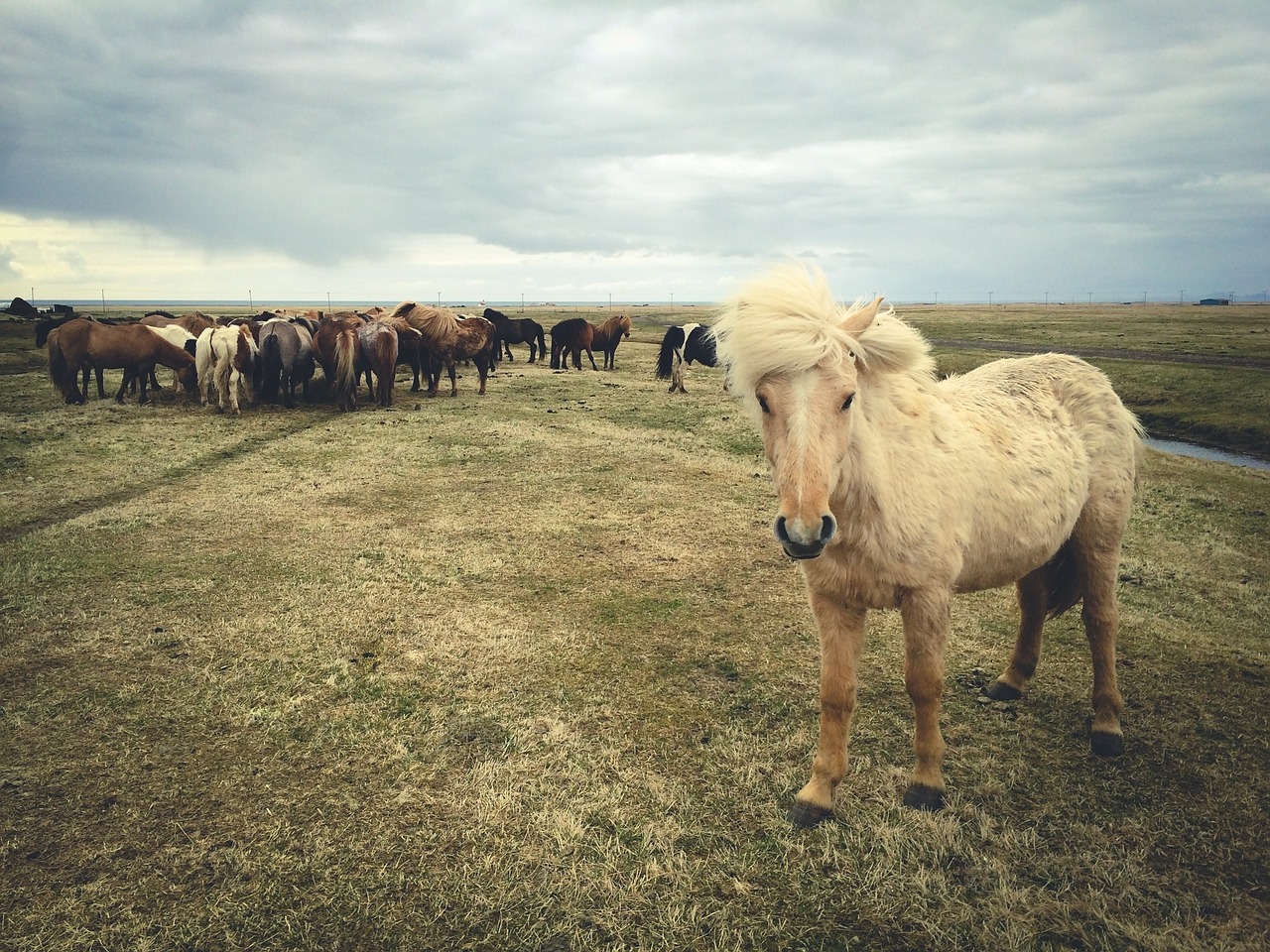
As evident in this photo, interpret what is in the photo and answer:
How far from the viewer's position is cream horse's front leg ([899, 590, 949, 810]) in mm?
3332

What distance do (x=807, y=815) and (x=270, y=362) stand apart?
1780 cm

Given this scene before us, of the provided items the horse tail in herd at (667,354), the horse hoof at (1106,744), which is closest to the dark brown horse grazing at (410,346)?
the horse tail in herd at (667,354)

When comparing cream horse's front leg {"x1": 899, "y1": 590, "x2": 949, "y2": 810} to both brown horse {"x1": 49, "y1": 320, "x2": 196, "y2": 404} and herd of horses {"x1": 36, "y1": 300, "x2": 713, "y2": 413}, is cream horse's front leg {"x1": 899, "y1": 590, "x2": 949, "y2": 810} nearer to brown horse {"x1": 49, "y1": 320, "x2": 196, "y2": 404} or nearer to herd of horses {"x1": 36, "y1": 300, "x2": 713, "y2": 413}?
herd of horses {"x1": 36, "y1": 300, "x2": 713, "y2": 413}

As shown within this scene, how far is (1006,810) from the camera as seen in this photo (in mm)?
3609

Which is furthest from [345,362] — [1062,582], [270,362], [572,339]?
[1062,582]

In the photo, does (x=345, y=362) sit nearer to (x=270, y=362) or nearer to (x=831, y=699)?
(x=270, y=362)

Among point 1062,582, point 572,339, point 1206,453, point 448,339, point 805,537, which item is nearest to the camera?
point 805,537

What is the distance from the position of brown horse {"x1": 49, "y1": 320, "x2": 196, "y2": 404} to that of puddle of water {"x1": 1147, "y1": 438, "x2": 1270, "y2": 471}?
Result: 79.3ft

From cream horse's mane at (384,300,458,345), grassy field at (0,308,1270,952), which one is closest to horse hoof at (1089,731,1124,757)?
grassy field at (0,308,1270,952)

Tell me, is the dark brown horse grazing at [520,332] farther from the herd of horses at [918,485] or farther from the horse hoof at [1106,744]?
the horse hoof at [1106,744]

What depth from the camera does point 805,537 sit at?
2609mm

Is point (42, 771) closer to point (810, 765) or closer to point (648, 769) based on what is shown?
point (648, 769)

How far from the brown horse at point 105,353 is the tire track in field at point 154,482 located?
4826 mm

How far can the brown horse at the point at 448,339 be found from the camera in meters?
20.1
